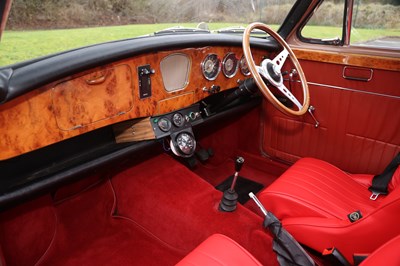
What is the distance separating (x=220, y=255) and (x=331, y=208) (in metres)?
0.69

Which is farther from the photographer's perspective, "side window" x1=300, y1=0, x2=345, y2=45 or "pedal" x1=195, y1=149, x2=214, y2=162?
"pedal" x1=195, y1=149, x2=214, y2=162

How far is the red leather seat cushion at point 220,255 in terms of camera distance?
4.02ft

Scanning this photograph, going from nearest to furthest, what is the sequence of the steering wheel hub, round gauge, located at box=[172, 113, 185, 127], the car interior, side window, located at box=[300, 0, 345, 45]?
the car interior < the steering wheel hub < round gauge, located at box=[172, 113, 185, 127] < side window, located at box=[300, 0, 345, 45]

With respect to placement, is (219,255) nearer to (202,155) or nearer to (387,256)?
(387,256)

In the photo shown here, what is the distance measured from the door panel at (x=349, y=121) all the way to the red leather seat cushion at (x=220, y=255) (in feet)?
4.56

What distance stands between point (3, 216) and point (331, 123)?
2148 millimetres

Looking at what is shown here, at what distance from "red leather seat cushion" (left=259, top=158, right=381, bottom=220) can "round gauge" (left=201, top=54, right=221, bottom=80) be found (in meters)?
0.81

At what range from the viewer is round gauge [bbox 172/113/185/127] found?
2037mm

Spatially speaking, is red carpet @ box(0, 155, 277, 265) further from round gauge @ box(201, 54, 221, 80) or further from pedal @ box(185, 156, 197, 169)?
round gauge @ box(201, 54, 221, 80)

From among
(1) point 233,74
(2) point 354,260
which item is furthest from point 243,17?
(2) point 354,260

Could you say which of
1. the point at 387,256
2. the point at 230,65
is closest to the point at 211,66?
the point at 230,65

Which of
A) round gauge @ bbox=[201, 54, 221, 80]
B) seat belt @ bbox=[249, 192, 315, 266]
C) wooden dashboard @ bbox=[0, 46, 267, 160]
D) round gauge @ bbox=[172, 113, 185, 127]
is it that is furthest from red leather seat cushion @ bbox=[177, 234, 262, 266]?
round gauge @ bbox=[201, 54, 221, 80]

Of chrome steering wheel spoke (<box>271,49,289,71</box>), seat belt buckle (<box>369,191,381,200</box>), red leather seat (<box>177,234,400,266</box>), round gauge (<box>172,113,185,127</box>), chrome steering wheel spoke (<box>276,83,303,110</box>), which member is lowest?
seat belt buckle (<box>369,191,381,200</box>)

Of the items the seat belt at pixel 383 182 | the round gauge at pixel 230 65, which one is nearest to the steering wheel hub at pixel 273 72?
the round gauge at pixel 230 65
